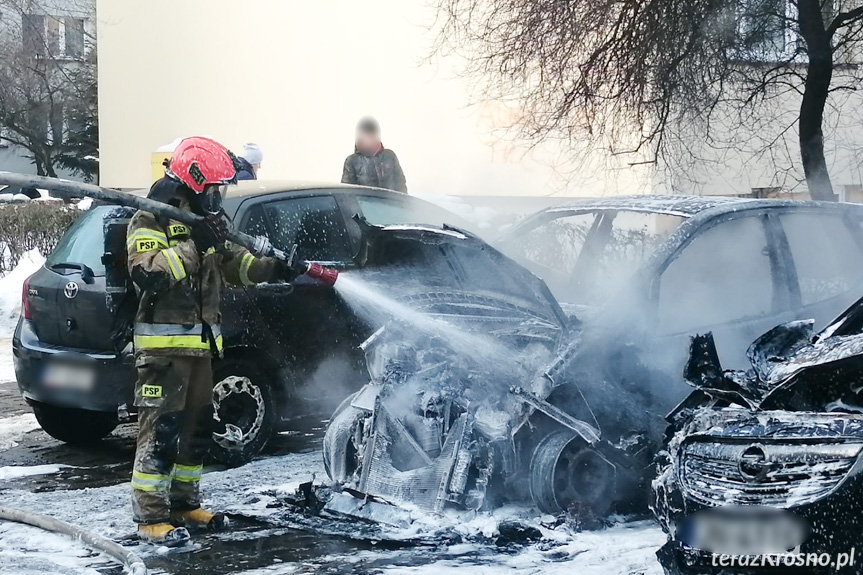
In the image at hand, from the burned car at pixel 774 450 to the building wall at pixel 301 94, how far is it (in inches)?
395

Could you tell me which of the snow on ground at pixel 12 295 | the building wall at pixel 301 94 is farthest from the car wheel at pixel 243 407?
the building wall at pixel 301 94

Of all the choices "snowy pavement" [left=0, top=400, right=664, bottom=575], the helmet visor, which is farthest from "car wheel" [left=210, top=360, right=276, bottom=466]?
the helmet visor

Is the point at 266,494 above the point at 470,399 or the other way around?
the other way around

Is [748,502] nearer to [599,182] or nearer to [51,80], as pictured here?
[599,182]

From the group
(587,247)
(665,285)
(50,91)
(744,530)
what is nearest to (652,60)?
(587,247)

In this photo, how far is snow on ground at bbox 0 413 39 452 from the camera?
7.25 m

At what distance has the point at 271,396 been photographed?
6.29 m

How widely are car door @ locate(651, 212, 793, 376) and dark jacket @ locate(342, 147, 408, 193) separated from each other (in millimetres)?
5172

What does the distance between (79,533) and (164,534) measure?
0.39 m

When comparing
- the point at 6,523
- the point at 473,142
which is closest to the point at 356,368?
the point at 6,523

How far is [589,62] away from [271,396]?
5.42 metres

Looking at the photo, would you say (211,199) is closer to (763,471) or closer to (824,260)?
(763,471)

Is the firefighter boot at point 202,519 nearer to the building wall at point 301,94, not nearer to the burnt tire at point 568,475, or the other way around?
the burnt tire at point 568,475

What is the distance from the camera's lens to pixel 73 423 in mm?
7012
